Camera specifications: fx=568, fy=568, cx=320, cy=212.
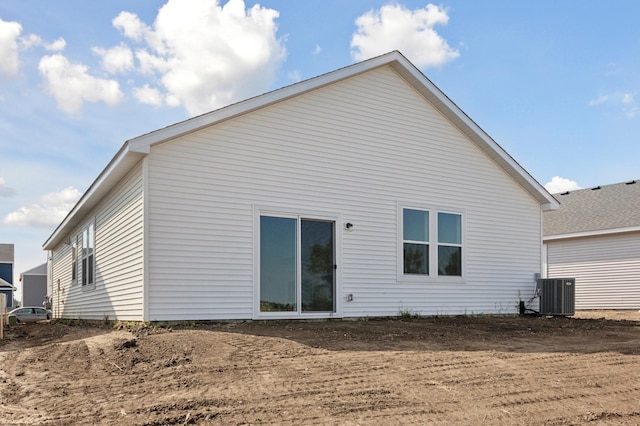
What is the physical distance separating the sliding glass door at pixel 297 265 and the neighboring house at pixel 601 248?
529 inches

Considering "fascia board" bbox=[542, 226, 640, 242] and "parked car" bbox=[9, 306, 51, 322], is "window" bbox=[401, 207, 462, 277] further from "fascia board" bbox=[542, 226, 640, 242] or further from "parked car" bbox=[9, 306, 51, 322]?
"parked car" bbox=[9, 306, 51, 322]

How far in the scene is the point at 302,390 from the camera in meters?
5.72

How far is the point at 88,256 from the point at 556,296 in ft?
40.1

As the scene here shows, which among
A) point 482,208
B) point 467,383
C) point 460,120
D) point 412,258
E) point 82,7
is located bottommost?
point 467,383

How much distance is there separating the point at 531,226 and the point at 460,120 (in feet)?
11.9

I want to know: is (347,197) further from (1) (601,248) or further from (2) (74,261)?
(1) (601,248)

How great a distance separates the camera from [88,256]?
50.4ft

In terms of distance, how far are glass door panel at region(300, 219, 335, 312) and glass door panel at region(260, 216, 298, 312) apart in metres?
0.21

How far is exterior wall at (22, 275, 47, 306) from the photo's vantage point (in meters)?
46.8

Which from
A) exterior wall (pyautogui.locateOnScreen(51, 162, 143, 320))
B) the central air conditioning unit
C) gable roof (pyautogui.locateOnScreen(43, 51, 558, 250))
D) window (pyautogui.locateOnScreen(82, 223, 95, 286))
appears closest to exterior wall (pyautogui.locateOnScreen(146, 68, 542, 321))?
gable roof (pyautogui.locateOnScreen(43, 51, 558, 250))

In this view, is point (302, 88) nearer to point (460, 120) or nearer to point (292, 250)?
point (292, 250)

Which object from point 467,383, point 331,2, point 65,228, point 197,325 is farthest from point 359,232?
point 65,228

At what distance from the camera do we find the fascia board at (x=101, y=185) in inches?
395

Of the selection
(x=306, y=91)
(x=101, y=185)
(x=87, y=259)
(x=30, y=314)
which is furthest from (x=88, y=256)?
(x=30, y=314)
